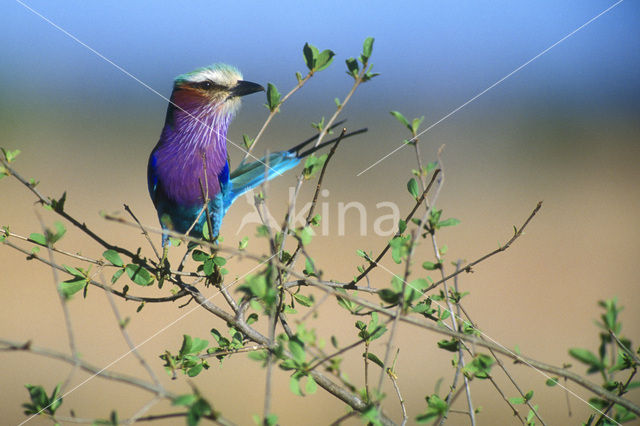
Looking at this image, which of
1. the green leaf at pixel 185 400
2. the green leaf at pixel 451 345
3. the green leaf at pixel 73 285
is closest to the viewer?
the green leaf at pixel 185 400

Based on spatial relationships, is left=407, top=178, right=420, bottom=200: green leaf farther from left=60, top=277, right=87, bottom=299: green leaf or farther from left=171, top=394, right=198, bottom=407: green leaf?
left=60, top=277, right=87, bottom=299: green leaf

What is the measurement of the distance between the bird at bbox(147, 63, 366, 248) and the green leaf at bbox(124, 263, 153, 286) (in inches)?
28.6

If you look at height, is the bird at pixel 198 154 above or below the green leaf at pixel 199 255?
above

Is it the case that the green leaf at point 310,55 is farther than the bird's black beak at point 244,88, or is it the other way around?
the bird's black beak at point 244,88

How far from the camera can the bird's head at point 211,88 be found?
8.73 ft

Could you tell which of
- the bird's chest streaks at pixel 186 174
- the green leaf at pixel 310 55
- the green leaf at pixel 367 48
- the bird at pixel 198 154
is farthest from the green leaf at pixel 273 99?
the bird's chest streaks at pixel 186 174

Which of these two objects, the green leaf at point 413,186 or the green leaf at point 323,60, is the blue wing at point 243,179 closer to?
the green leaf at point 323,60

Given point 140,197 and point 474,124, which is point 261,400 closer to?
point 140,197

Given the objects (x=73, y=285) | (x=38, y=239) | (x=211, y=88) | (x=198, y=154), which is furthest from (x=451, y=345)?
(x=211, y=88)

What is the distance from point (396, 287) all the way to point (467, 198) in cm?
1383

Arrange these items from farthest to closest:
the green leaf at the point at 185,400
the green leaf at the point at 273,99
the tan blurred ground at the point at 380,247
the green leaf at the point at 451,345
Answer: the tan blurred ground at the point at 380,247 < the green leaf at the point at 273,99 < the green leaf at the point at 451,345 < the green leaf at the point at 185,400

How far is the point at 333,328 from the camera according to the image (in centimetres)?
792

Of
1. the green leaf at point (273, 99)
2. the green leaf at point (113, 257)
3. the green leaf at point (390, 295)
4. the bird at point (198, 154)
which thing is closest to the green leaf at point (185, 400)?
the green leaf at point (390, 295)

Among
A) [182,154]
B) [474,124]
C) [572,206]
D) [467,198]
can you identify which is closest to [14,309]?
[182,154]
